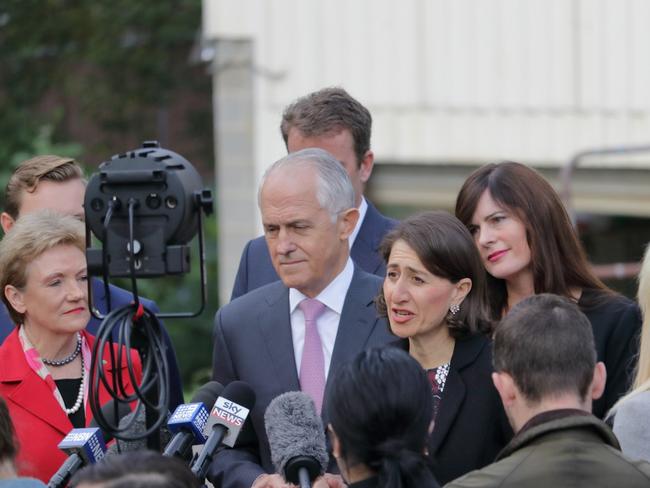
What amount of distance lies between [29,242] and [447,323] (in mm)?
1610

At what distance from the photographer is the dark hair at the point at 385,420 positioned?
3.61 meters

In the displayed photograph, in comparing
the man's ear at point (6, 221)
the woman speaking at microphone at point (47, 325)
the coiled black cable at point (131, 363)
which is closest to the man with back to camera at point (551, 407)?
the coiled black cable at point (131, 363)

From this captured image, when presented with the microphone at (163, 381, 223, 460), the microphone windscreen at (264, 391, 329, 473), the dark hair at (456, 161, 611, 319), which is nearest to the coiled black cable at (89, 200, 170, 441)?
the microphone at (163, 381, 223, 460)

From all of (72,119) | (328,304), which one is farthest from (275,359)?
(72,119)

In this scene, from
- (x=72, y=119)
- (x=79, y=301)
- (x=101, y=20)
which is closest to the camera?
(x=79, y=301)

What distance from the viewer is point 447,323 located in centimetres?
456

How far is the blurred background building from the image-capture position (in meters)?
10.3

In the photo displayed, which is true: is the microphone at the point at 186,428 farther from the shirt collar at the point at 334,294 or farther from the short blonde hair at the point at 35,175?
the short blonde hair at the point at 35,175

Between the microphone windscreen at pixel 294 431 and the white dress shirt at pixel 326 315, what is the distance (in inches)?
28.8

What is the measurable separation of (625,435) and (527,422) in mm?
601

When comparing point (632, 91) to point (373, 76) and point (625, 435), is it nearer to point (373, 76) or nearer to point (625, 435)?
point (373, 76)

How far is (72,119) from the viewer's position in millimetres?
18984

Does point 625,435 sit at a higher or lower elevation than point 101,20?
lower

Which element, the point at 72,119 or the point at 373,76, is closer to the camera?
the point at 373,76
